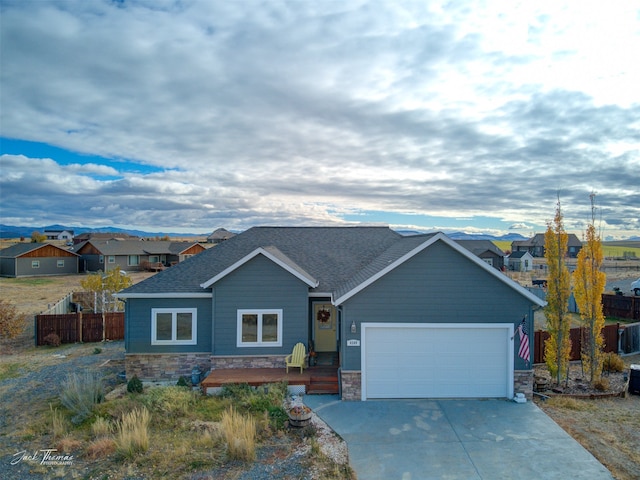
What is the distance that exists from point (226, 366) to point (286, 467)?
20.8 ft

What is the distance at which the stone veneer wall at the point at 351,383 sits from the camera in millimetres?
12648

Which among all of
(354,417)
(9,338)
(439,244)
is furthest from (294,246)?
(9,338)

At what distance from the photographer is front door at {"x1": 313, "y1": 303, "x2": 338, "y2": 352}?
16.2 metres

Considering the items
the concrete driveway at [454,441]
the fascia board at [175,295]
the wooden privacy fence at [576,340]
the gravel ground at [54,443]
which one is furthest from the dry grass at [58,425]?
the wooden privacy fence at [576,340]

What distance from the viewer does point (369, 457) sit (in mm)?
9102

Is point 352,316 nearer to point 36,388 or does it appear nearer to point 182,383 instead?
point 182,383

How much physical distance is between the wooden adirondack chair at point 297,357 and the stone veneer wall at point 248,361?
454 mm

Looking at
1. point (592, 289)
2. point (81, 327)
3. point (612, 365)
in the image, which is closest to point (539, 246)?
point (612, 365)

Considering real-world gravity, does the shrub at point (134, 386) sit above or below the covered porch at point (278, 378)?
below

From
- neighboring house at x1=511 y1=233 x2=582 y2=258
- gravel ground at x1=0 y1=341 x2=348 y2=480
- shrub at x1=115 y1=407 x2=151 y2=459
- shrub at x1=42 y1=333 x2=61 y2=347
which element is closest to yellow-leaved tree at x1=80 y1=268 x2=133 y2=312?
shrub at x1=42 y1=333 x2=61 y2=347

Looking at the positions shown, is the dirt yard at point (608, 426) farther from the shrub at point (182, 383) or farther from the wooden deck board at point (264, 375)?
the shrub at point (182, 383)

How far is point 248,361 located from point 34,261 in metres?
47.5

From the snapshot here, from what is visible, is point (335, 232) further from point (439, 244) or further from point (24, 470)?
point (24, 470)

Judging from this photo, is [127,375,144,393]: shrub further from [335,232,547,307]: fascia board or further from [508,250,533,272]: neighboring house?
[508,250,533,272]: neighboring house
